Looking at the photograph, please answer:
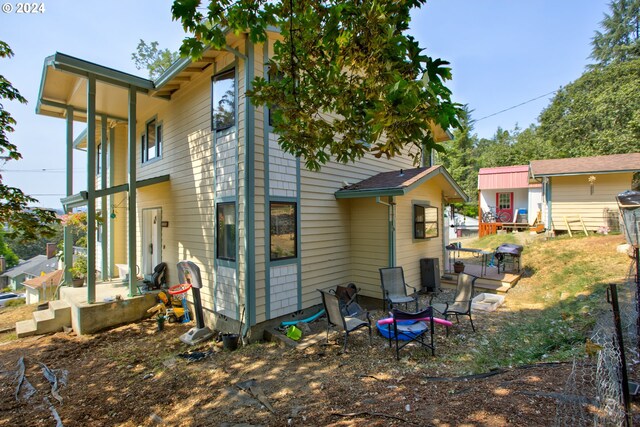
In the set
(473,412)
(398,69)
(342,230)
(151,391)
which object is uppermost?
(398,69)

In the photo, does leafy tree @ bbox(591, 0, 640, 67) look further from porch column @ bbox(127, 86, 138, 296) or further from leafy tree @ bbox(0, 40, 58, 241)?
leafy tree @ bbox(0, 40, 58, 241)

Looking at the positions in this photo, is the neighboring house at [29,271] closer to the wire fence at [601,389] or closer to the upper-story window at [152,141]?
the upper-story window at [152,141]

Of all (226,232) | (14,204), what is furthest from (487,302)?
(14,204)

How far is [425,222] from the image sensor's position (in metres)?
8.75

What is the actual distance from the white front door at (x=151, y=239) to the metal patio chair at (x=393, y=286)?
20.9 ft

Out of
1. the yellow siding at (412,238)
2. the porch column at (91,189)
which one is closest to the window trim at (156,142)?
the porch column at (91,189)

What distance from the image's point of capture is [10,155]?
15.8ft

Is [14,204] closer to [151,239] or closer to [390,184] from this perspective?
[151,239]

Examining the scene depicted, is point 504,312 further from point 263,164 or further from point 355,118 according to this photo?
point 263,164

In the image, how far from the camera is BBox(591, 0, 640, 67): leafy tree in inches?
1246

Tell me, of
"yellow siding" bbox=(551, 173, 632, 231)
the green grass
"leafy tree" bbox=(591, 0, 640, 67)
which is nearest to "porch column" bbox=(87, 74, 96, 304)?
the green grass

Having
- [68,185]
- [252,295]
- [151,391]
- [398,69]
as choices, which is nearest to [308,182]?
[252,295]

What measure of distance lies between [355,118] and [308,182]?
2907 mm

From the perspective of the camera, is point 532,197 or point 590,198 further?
point 532,197
